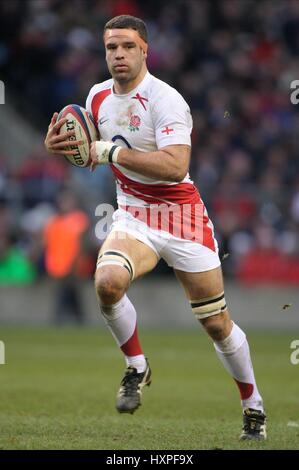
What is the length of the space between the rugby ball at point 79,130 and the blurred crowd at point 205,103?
913 centimetres

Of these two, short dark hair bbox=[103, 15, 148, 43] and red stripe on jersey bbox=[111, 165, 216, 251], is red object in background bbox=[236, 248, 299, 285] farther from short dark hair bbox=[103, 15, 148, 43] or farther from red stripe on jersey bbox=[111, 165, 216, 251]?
short dark hair bbox=[103, 15, 148, 43]

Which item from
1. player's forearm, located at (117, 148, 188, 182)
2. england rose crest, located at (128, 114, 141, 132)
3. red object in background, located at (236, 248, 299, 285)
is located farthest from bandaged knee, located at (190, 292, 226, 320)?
red object in background, located at (236, 248, 299, 285)

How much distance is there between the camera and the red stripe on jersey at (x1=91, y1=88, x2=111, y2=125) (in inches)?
296

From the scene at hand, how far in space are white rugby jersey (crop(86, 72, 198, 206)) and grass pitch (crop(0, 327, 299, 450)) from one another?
1550mm

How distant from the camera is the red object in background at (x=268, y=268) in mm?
16844

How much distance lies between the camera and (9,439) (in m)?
6.79

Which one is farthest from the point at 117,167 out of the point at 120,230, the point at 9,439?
the point at 9,439

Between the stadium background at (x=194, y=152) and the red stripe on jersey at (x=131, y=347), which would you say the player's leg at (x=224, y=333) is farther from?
the stadium background at (x=194, y=152)

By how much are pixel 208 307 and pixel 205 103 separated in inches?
487

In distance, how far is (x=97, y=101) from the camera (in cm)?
755

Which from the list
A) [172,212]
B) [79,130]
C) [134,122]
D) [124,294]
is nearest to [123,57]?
[134,122]

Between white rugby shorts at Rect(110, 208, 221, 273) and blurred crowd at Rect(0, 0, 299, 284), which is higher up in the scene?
blurred crowd at Rect(0, 0, 299, 284)

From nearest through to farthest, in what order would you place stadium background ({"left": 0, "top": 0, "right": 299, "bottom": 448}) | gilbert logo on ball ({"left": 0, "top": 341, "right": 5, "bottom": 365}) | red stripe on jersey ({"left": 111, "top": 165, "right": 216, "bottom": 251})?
red stripe on jersey ({"left": 111, "top": 165, "right": 216, "bottom": 251})
gilbert logo on ball ({"left": 0, "top": 341, "right": 5, "bottom": 365})
stadium background ({"left": 0, "top": 0, "right": 299, "bottom": 448})

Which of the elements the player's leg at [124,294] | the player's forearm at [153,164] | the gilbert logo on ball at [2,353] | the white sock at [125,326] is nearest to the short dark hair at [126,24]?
the player's forearm at [153,164]
